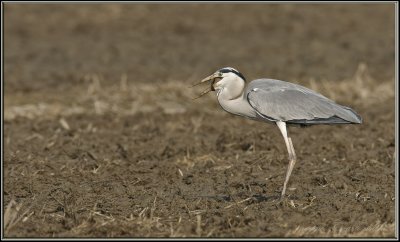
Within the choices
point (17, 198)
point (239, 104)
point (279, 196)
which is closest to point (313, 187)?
point (279, 196)

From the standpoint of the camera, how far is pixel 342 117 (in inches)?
316

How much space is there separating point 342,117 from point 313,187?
2.56ft

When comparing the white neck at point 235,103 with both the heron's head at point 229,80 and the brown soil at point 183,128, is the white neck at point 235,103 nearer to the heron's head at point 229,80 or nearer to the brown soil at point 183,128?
the heron's head at point 229,80

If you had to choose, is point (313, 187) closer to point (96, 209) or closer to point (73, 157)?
point (96, 209)

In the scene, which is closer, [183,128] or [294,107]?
[294,107]

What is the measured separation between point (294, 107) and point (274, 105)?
7.8 inches

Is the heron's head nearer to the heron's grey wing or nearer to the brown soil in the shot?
the heron's grey wing

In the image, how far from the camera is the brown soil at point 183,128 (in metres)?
7.15

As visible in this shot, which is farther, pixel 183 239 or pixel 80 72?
pixel 80 72

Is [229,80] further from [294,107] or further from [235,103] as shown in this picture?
[294,107]

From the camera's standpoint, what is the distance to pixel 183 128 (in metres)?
11.9

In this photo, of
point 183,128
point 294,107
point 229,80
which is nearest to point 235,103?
point 229,80

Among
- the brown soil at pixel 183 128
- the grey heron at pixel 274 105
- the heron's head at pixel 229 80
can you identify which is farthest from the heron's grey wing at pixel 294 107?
the brown soil at pixel 183 128

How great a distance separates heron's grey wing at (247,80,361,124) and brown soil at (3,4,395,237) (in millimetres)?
679
